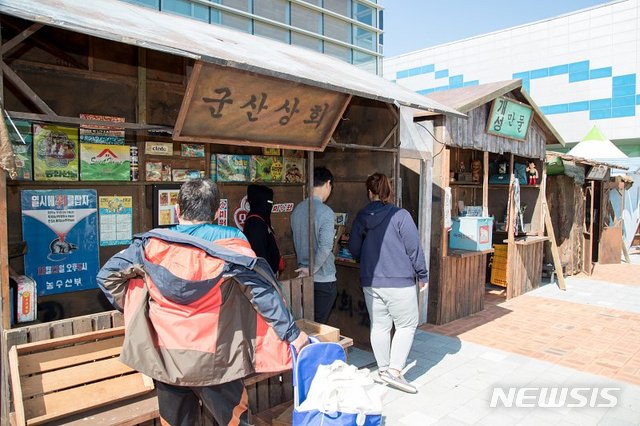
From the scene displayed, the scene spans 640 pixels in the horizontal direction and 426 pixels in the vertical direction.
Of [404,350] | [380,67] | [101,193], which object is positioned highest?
[380,67]

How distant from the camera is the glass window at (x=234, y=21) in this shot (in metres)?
23.3

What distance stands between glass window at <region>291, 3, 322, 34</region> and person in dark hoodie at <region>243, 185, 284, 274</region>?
85.1ft

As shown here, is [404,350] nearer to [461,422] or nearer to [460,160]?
[461,422]

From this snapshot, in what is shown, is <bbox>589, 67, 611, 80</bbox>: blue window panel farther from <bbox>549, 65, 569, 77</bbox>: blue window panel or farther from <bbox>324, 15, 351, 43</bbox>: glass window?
<bbox>324, 15, 351, 43</bbox>: glass window

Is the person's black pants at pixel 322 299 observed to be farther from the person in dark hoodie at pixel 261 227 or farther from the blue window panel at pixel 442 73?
the blue window panel at pixel 442 73

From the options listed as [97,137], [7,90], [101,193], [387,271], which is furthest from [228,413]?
[7,90]

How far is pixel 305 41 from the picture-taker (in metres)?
28.4

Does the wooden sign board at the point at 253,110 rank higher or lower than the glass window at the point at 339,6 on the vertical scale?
lower

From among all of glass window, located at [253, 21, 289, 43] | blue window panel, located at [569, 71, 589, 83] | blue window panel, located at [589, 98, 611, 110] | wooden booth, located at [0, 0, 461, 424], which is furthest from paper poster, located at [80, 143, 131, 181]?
blue window panel, located at [569, 71, 589, 83]

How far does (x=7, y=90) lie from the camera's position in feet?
12.3

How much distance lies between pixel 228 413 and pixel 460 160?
7.52 m

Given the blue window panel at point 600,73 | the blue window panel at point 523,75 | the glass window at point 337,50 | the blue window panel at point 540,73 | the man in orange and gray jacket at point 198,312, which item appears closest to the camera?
the man in orange and gray jacket at point 198,312

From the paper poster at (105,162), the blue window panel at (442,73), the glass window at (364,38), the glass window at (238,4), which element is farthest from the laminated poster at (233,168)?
the glass window at (364,38)

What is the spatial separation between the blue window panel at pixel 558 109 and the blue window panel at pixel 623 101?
231 centimetres
